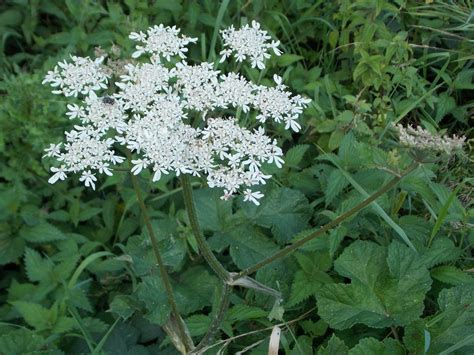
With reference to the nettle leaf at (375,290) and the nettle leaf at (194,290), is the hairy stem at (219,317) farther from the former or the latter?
the nettle leaf at (375,290)

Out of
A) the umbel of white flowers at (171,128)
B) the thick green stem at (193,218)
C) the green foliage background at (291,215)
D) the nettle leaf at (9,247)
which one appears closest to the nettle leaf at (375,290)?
the green foliage background at (291,215)

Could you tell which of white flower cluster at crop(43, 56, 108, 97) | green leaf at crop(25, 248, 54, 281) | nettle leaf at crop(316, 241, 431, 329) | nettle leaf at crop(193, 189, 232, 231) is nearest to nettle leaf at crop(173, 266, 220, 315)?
nettle leaf at crop(193, 189, 232, 231)

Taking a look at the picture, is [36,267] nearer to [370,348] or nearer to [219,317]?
[219,317]

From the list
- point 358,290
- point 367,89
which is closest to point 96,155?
point 358,290

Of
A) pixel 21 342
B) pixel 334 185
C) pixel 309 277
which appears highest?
pixel 334 185

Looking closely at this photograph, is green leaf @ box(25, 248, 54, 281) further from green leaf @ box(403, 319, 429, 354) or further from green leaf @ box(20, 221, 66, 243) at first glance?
green leaf @ box(403, 319, 429, 354)

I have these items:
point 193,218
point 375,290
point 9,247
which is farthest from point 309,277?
point 9,247

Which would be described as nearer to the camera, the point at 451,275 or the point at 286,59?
the point at 451,275
